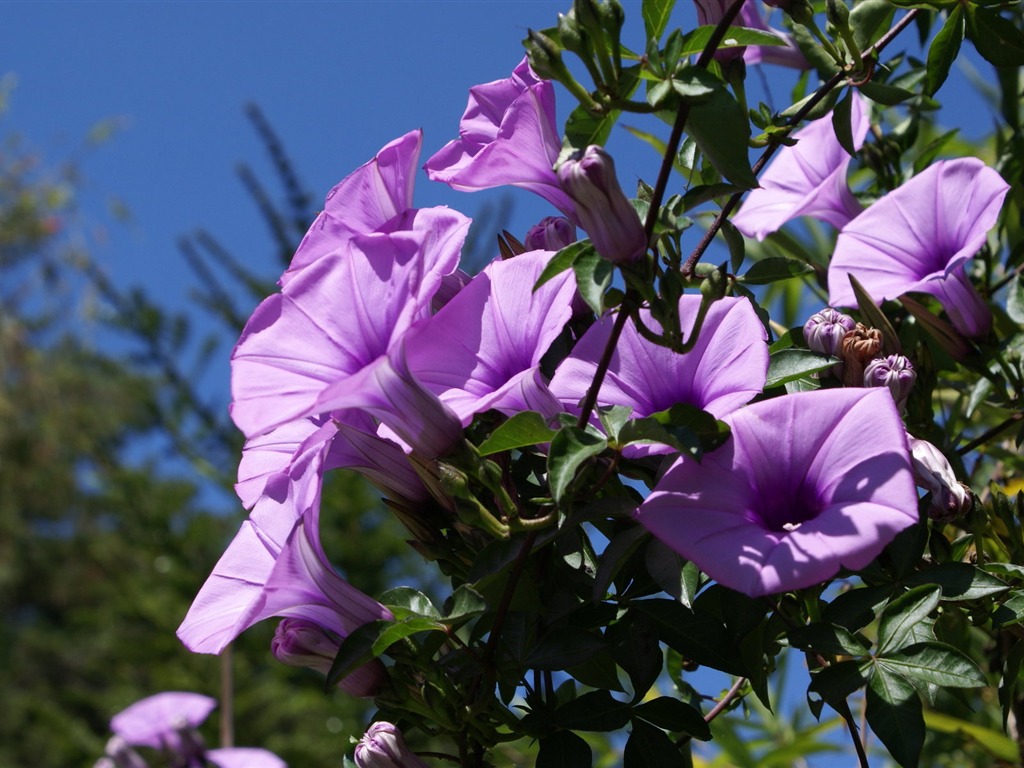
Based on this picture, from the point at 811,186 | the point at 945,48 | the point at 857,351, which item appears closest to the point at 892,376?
the point at 857,351

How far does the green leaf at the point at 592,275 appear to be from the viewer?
1.80 ft

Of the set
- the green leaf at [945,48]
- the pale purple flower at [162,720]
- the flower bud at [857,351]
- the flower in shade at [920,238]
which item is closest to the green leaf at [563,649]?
the flower bud at [857,351]

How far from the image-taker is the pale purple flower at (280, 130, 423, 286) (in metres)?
0.73

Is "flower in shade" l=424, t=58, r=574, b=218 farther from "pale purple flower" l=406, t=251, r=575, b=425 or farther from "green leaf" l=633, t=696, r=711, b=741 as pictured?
"green leaf" l=633, t=696, r=711, b=741

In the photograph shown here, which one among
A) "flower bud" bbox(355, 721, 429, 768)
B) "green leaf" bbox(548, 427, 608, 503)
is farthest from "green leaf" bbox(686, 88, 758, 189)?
"flower bud" bbox(355, 721, 429, 768)

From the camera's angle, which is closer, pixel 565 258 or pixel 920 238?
pixel 565 258

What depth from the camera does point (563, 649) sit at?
63 cm

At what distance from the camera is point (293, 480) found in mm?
665

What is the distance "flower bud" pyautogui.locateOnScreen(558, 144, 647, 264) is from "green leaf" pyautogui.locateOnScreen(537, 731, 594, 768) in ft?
0.95

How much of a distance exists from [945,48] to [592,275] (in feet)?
1.40

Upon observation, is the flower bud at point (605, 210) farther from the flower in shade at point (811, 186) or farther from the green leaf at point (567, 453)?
the flower in shade at point (811, 186)

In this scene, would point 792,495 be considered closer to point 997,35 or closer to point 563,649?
point 563,649

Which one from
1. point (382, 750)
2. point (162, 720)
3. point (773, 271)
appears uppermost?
point (773, 271)

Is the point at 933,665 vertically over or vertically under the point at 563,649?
under
